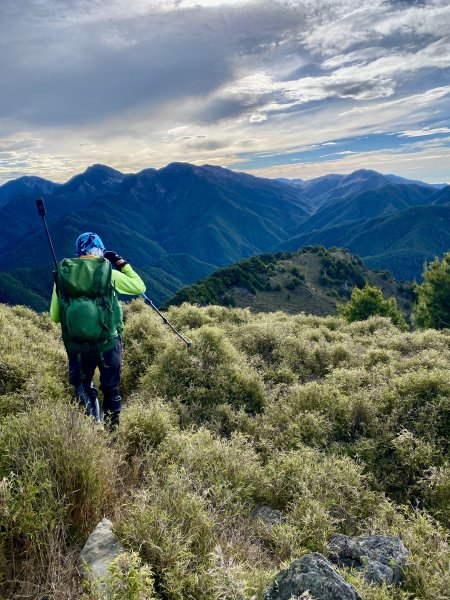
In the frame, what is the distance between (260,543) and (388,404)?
12.8 ft

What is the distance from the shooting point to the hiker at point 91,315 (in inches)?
220

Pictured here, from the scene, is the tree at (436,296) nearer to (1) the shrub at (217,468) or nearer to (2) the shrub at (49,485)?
(1) the shrub at (217,468)

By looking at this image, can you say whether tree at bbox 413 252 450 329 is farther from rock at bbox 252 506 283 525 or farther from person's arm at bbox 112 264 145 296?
rock at bbox 252 506 283 525

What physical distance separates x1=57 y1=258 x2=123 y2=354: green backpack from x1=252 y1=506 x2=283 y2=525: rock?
3.23 metres

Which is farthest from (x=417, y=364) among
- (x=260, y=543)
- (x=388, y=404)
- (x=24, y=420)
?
(x=24, y=420)

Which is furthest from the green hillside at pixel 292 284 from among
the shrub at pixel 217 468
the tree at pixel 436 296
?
the shrub at pixel 217 468

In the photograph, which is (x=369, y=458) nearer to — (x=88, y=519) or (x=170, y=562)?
(x=170, y=562)

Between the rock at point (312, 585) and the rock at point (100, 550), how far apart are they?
134 centimetres

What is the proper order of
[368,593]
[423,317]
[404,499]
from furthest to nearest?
[423,317] < [404,499] < [368,593]

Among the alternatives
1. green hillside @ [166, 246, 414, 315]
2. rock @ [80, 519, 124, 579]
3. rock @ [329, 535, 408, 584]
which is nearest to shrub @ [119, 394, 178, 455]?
rock @ [80, 519, 124, 579]

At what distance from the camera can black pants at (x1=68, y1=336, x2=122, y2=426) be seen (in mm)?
6098

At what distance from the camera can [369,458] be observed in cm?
584

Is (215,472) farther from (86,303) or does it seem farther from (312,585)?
(86,303)

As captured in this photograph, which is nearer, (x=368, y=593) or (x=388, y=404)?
(x=368, y=593)
